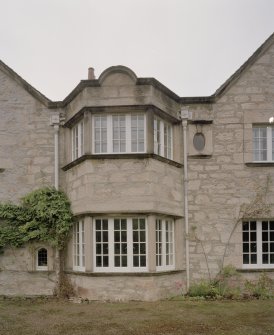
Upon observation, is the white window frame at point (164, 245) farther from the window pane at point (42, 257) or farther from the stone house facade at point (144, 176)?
the window pane at point (42, 257)

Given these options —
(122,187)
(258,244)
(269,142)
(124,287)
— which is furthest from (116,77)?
(258,244)

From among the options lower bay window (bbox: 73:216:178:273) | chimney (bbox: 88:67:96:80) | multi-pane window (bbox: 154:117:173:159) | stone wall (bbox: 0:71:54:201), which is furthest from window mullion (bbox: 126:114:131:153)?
chimney (bbox: 88:67:96:80)

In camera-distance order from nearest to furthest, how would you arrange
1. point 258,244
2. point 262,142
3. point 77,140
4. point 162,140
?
point 162,140
point 258,244
point 77,140
point 262,142

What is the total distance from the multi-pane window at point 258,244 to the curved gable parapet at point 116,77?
583 centimetres

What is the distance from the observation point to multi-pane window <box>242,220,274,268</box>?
13.7 m

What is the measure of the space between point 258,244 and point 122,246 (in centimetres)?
439

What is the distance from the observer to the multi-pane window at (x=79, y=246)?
1319cm

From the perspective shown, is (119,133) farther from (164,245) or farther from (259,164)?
(259,164)

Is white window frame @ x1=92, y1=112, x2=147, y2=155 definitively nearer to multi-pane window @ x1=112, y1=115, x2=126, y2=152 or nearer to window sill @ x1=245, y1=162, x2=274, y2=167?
multi-pane window @ x1=112, y1=115, x2=126, y2=152

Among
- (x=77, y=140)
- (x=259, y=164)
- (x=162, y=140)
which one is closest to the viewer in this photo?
(x=162, y=140)

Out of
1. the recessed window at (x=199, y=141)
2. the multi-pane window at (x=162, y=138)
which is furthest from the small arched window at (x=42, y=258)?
the recessed window at (x=199, y=141)

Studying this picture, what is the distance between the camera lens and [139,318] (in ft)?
32.7

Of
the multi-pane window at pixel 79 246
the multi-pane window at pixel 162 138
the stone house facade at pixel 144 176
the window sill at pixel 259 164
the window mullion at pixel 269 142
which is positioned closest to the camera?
the stone house facade at pixel 144 176

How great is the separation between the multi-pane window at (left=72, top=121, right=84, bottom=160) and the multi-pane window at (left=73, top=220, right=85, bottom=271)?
218 centimetres
